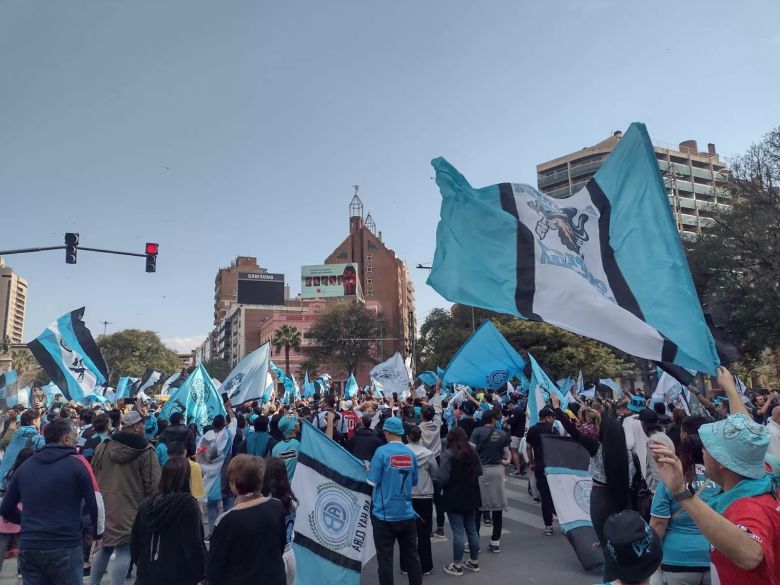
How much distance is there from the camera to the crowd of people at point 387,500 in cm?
231

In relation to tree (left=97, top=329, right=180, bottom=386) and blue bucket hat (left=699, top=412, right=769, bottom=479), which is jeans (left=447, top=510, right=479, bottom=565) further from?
tree (left=97, top=329, right=180, bottom=386)

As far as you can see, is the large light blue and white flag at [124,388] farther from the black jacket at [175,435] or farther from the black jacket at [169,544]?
the black jacket at [169,544]

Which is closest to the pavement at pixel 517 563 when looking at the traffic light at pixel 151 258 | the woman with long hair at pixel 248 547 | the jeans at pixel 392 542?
the jeans at pixel 392 542

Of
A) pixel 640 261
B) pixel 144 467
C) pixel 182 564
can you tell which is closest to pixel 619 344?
pixel 640 261

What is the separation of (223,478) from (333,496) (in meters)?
3.30

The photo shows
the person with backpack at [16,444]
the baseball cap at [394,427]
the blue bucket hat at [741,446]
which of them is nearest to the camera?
the blue bucket hat at [741,446]

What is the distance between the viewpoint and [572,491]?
7043 mm

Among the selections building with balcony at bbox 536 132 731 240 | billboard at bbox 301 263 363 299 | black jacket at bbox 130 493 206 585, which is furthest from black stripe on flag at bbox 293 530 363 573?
billboard at bbox 301 263 363 299

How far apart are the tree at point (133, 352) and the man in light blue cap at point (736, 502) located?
263ft

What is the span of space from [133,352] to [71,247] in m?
70.2

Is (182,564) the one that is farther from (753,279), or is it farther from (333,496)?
(753,279)

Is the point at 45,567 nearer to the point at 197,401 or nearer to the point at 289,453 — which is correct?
the point at 289,453

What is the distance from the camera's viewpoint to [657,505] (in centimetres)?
346

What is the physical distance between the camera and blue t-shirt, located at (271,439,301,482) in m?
6.71
